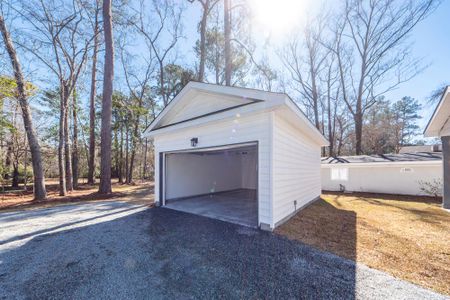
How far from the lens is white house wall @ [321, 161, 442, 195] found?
388 inches

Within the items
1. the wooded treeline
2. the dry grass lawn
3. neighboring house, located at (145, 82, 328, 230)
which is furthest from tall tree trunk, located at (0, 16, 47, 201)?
the dry grass lawn

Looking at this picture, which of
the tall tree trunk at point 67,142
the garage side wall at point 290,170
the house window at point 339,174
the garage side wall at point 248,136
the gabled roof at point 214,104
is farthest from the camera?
the house window at point 339,174

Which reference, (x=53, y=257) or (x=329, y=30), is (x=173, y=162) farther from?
(x=329, y=30)

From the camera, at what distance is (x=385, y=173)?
35.7 feet

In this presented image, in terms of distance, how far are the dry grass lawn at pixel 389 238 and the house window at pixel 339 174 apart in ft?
17.8

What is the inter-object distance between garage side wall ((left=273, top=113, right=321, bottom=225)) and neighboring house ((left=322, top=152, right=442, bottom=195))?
16.5 feet

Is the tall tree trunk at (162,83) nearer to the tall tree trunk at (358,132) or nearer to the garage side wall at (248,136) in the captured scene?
the garage side wall at (248,136)

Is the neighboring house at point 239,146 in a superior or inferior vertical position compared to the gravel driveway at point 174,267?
superior

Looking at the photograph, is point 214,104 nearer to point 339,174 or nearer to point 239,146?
point 239,146

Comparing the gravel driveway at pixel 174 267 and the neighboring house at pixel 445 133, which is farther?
the neighboring house at pixel 445 133

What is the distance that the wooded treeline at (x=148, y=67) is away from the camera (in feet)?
31.3

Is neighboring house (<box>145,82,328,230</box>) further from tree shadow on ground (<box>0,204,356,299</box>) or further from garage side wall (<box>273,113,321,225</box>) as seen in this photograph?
tree shadow on ground (<box>0,204,356,299</box>)

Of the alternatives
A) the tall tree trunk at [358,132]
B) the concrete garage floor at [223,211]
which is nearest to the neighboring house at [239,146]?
the concrete garage floor at [223,211]

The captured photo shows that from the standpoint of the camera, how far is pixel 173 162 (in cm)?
781
